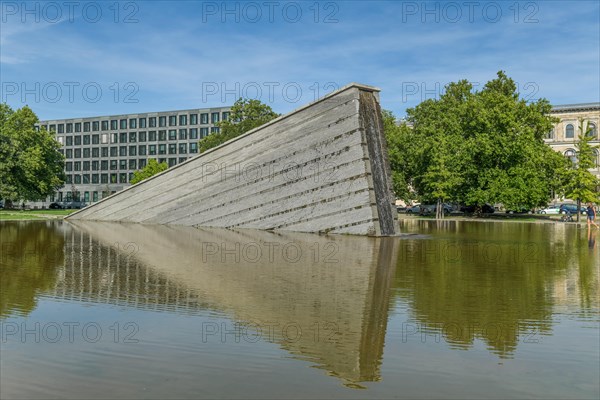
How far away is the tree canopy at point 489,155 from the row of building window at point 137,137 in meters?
62.1

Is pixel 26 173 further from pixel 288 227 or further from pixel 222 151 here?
pixel 288 227

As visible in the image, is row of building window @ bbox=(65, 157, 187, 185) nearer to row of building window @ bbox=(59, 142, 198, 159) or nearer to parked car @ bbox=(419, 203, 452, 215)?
row of building window @ bbox=(59, 142, 198, 159)

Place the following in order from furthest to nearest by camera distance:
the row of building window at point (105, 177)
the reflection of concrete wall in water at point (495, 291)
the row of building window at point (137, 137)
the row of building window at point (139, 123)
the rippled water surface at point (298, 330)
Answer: the row of building window at point (105, 177)
the row of building window at point (137, 137)
the row of building window at point (139, 123)
the reflection of concrete wall in water at point (495, 291)
the rippled water surface at point (298, 330)

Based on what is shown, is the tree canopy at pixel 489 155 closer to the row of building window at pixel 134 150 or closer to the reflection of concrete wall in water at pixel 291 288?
the reflection of concrete wall in water at pixel 291 288

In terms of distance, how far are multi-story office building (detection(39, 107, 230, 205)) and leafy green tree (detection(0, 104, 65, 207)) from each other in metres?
46.0

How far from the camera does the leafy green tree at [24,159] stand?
181 feet

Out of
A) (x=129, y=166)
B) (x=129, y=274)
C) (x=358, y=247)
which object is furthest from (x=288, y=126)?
(x=129, y=166)

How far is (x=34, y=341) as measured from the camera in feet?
20.7

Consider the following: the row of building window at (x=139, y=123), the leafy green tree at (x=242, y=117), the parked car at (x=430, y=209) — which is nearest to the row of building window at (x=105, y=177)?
the row of building window at (x=139, y=123)

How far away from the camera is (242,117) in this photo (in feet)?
208

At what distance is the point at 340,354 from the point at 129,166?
378ft

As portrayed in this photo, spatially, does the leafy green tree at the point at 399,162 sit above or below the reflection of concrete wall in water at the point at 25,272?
above

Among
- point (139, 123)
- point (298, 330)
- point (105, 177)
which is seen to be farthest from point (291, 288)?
point (105, 177)

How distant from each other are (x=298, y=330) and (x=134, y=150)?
4515 inches
